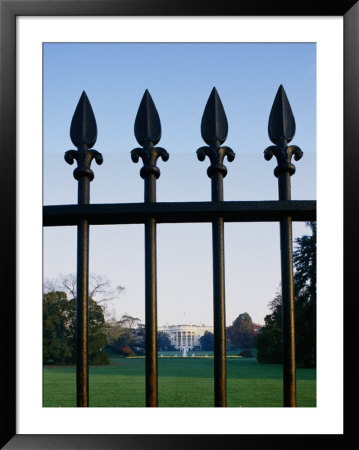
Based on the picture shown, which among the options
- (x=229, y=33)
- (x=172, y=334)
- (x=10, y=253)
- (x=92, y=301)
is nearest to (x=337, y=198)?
(x=229, y=33)

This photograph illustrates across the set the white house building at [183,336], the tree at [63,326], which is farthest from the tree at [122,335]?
the white house building at [183,336]

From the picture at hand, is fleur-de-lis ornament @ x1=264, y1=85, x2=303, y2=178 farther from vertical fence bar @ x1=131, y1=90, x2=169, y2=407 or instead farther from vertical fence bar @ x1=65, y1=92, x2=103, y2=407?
vertical fence bar @ x1=65, y1=92, x2=103, y2=407

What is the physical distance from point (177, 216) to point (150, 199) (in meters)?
0.12

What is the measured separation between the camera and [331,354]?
128cm

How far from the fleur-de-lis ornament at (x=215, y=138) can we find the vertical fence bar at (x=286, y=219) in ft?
0.57

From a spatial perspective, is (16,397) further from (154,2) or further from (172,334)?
(172,334)

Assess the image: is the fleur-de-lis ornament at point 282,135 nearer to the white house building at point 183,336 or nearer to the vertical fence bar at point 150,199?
the vertical fence bar at point 150,199

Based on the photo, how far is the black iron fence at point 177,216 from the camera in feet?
4.87

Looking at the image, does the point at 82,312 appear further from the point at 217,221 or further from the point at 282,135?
the point at 282,135

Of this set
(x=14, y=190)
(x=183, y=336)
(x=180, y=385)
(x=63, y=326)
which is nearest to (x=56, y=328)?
(x=63, y=326)

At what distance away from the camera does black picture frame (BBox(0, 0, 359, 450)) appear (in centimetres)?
122

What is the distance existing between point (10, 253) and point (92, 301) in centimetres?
592

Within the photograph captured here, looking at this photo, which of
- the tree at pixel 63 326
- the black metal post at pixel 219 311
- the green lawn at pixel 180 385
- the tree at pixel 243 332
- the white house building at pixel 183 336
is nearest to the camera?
the black metal post at pixel 219 311

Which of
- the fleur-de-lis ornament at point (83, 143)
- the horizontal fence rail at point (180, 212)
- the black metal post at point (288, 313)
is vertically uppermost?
the fleur-de-lis ornament at point (83, 143)
